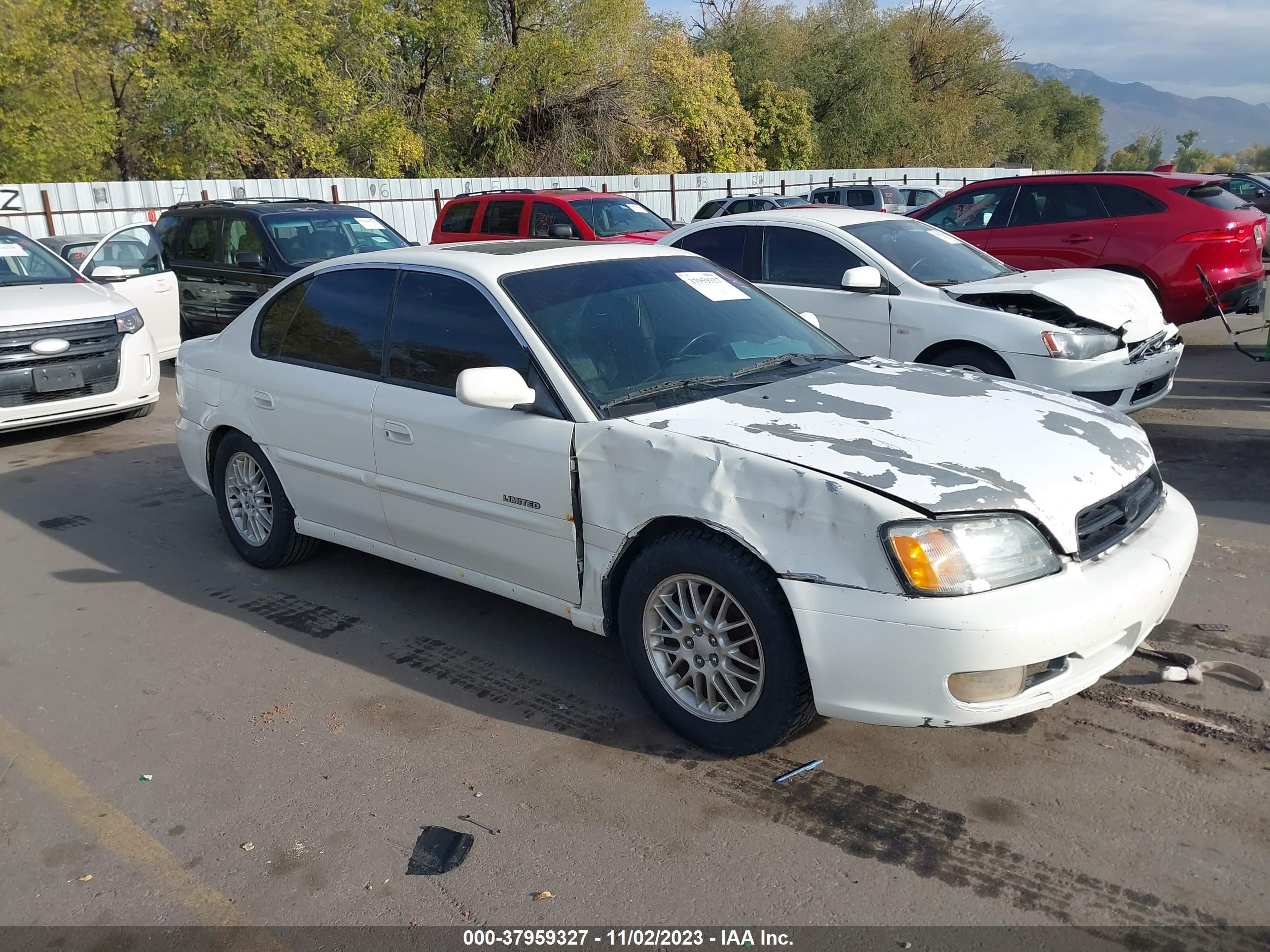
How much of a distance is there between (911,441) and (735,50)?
152 ft

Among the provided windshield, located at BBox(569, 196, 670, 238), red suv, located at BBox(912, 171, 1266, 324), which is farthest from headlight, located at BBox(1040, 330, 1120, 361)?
windshield, located at BBox(569, 196, 670, 238)

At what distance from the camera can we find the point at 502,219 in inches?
563

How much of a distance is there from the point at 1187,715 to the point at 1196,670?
32 centimetres

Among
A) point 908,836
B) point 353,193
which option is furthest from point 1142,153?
point 908,836

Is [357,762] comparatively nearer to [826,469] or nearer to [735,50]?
[826,469]

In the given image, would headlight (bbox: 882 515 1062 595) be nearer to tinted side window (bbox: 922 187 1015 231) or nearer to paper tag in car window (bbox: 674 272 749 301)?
paper tag in car window (bbox: 674 272 749 301)

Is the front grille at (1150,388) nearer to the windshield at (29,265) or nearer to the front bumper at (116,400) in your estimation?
the front bumper at (116,400)

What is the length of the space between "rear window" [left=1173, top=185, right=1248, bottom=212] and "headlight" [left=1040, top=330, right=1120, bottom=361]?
4074mm

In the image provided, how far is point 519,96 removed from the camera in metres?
33.2

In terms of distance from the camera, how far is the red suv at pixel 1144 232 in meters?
9.67

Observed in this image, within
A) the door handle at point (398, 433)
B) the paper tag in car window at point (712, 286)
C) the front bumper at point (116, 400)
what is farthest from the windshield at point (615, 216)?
the door handle at point (398, 433)

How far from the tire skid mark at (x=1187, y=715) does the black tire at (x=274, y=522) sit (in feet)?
12.2

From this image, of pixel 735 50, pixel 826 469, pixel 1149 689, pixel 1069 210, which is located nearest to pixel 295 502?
pixel 826 469

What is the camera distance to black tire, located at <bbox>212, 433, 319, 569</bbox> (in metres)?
5.25
